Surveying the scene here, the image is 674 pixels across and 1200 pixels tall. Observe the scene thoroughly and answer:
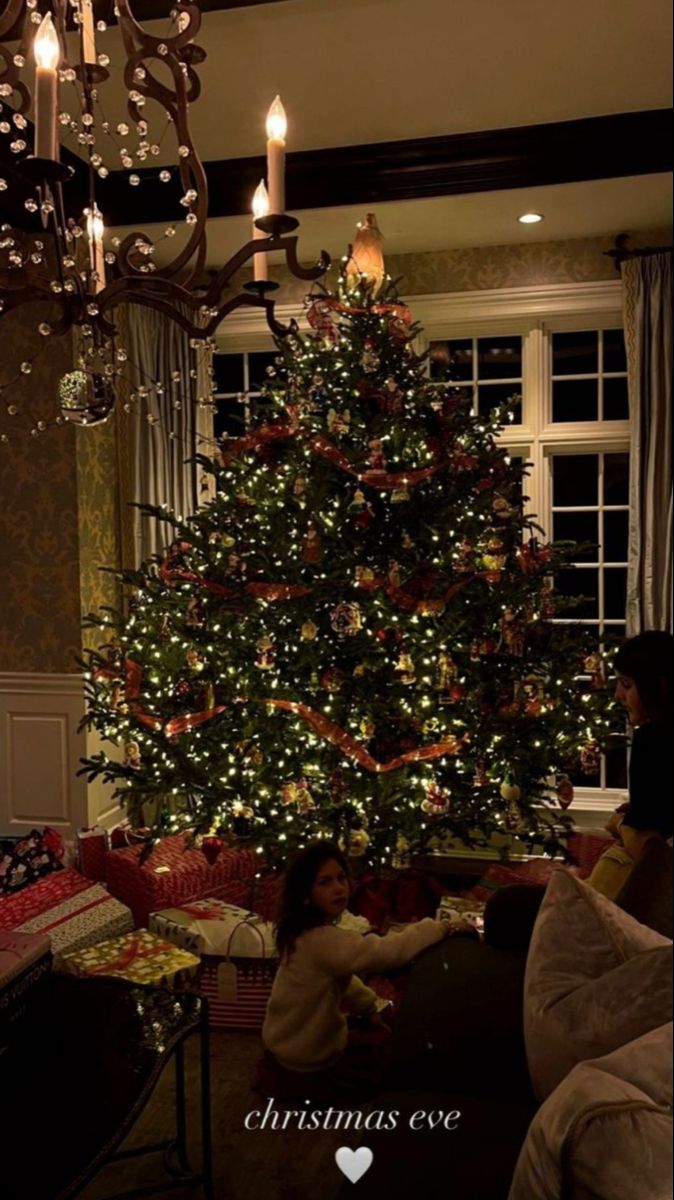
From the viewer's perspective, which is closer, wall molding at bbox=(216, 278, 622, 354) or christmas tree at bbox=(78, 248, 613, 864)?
christmas tree at bbox=(78, 248, 613, 864)

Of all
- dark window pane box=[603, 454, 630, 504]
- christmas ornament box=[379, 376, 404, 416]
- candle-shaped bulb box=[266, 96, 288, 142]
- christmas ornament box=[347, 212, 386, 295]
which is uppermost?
christmas ornament box=[347, 212, 386, 295]

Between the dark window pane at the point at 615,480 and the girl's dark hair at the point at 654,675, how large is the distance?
135 inches

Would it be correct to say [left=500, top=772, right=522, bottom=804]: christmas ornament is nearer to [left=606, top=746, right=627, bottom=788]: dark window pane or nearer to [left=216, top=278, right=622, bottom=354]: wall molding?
[left=606, top=746, right=627, bottom=788]: dark window pane

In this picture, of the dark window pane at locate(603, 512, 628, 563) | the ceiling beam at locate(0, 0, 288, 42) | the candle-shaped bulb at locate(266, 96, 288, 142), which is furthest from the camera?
the dark window pane at locate(603, 512, 628, 563)

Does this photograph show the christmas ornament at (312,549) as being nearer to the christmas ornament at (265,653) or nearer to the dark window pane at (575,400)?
the christmas ornament at (265,653)

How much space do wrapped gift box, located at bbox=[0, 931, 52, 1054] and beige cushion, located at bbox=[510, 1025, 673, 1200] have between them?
3.59 feet

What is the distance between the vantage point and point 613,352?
185 inches

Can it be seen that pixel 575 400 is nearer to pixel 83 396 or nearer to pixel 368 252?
pixel 368 252

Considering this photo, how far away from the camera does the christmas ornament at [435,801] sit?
3.00 metres

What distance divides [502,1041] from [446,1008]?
6.0 inches

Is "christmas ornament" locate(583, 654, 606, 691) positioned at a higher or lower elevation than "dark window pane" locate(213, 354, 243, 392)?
lower

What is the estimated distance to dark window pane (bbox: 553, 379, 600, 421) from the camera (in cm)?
475

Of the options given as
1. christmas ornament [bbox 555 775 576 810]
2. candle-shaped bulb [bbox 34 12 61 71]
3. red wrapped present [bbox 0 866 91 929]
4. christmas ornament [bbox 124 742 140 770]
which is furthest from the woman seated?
red wrapped present [bbox 0 866 91 929]

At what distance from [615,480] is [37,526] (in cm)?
282
